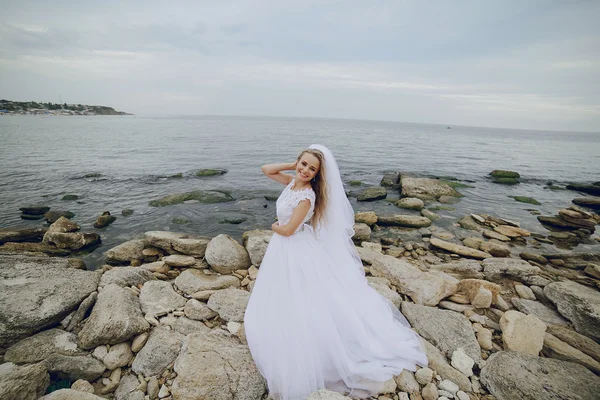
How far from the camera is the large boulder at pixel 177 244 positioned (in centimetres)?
825

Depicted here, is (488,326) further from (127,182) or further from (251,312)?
(127,182)

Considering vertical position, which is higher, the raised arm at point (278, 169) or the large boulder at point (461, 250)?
the raised arm at point (278, 169)

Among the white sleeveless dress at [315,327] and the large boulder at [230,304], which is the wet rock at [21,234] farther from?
the white sleeveless dress at [315,327]

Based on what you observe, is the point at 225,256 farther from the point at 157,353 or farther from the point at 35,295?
the point at 35,295

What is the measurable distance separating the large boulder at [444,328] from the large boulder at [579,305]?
7.53 ft

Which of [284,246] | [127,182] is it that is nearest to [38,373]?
[284,246]

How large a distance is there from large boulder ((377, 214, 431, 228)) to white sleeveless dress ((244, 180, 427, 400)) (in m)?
8.59

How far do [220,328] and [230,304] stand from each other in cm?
58

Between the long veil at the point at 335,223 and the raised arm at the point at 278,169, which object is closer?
the long veil at the point at 335,223

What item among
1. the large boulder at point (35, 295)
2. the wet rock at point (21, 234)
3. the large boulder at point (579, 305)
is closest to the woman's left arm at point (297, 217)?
the large boulder at point (35, 295)

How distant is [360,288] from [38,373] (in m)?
4.54

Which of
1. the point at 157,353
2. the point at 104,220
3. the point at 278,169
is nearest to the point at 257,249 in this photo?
the point at 278,169

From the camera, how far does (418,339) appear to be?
4.25 metres

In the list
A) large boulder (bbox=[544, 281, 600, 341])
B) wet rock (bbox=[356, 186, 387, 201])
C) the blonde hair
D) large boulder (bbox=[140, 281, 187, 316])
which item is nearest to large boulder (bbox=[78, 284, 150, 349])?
large boulder (bbox=[140, 281, 187, 316])
